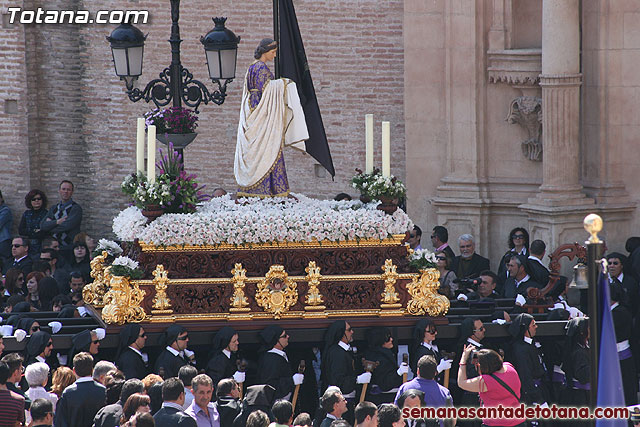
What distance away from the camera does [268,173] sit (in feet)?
47.5

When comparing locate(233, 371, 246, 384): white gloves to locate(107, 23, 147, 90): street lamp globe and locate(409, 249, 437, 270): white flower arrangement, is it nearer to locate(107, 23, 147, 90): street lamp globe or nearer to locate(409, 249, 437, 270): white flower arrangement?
locate(409, 249, 437, 270): white flower arrangement

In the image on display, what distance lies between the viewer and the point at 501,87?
61.8 feet

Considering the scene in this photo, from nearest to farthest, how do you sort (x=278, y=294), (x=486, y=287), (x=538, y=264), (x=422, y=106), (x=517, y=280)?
(x=278, y=294), (x=486, y=287), (x=517, y=280), (x=538, y=264), (x=422, y=106)

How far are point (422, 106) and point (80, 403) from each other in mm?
8913

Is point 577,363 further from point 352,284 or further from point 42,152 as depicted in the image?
point 42,152

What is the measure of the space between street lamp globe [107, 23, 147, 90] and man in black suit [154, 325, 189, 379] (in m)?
2.69

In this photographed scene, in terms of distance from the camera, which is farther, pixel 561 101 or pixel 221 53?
pixel 561 101

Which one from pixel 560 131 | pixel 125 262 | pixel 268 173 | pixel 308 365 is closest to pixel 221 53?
pixel 268 173

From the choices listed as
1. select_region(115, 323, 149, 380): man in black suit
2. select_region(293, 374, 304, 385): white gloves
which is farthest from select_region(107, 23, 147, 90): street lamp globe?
select_region(293, 374, 304, 385): white gloves

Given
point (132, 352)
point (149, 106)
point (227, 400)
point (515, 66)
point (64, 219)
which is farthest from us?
point (149, 106)

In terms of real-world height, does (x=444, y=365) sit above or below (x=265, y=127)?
below

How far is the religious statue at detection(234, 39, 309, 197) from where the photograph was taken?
567 inches

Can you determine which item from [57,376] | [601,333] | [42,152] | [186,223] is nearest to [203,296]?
[186,223]

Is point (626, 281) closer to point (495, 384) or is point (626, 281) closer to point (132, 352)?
point (495, 384)
